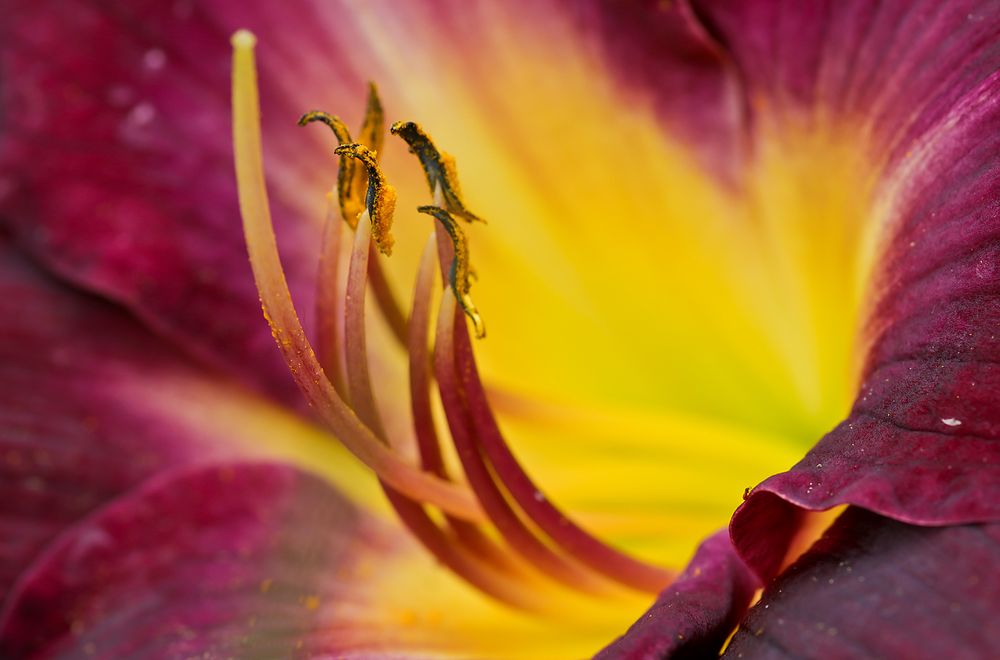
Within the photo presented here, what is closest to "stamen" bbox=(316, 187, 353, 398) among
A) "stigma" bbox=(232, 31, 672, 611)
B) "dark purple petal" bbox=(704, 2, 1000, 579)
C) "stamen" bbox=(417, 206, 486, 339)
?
"stigma" bbox=(232, 31, 672, 611)

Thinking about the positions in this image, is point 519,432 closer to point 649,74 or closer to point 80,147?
point 649,74

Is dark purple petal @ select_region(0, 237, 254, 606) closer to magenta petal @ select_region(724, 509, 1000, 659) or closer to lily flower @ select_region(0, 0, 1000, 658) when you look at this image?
lily flower @ select_region(0, 0, 1000, 658)

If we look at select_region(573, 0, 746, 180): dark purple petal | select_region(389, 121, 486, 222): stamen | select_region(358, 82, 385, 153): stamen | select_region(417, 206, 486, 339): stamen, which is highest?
select_region(573, 0, 746, 180): dark purple petal

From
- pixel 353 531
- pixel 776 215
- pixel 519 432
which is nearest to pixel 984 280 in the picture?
pixel 776 215

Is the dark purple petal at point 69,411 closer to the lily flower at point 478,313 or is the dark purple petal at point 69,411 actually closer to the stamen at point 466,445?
the lily flower at point 478,313

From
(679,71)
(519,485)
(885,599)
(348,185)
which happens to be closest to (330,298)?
(348,185)

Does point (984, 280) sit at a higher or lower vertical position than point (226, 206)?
lower

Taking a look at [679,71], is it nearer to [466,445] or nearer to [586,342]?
[586,342]
